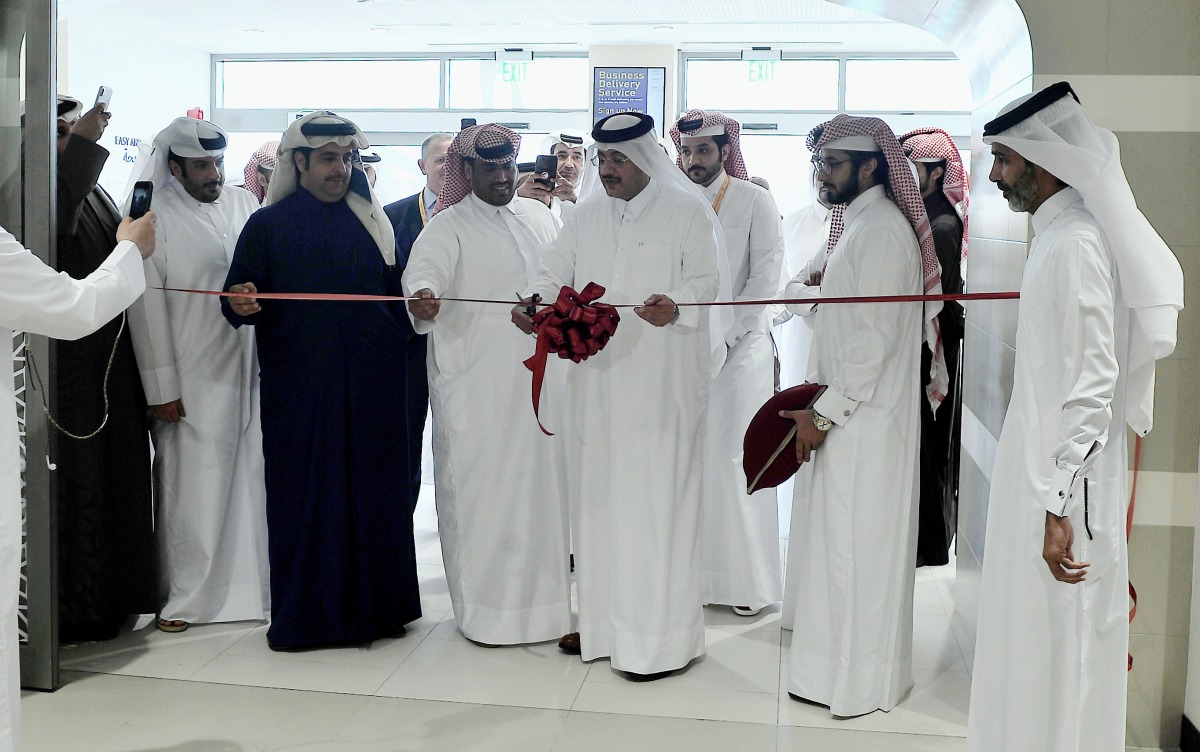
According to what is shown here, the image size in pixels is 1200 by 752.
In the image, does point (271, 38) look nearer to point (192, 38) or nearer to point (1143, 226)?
point (192, 38)

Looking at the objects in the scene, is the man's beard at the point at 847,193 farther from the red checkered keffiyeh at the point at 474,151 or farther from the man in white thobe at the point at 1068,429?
the red checkered keffiyeh at the point at 474,151

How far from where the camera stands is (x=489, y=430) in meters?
4.09

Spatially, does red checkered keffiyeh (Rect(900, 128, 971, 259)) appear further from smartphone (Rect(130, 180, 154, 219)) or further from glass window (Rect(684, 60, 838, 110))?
glass window (Rect(684, 60, 838, 110))

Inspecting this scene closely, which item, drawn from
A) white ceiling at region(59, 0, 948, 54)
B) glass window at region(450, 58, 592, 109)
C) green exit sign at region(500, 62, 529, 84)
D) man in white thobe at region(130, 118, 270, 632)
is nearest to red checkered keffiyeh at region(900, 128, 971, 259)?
man in white thobe at region(130, 118, 270, 632)

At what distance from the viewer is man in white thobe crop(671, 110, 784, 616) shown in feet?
14.7

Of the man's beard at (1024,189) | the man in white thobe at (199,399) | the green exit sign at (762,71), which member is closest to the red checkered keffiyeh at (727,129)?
the man in white thobe at (199,399)

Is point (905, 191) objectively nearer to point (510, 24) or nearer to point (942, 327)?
point (942, 327)

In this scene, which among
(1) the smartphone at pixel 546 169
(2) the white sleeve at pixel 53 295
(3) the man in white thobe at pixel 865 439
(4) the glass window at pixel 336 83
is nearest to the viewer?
(2) the white sleeve at pixel 53 295

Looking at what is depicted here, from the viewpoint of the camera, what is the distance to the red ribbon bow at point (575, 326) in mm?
3568

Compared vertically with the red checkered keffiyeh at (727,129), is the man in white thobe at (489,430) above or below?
below

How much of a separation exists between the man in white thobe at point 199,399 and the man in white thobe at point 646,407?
1213mm

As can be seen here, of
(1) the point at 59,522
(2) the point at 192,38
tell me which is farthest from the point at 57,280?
(2) the point at 192,38

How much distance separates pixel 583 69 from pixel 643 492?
9.73 meters

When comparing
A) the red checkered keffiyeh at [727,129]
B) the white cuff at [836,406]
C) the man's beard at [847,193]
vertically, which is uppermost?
the red checkered keffiyeh at [727,129]
